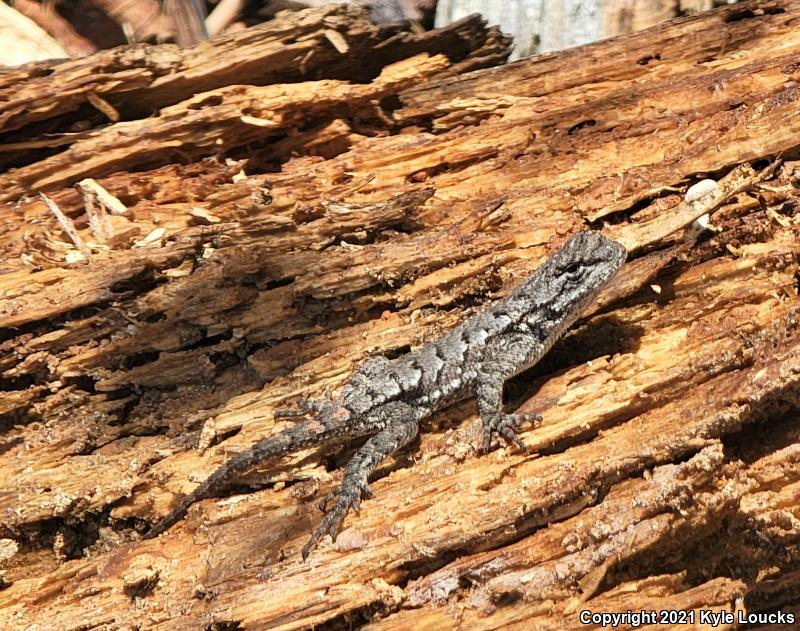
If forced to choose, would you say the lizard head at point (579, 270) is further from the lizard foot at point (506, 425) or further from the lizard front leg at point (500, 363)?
the lizard foot at point (506, 425)

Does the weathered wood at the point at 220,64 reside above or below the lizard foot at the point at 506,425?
above

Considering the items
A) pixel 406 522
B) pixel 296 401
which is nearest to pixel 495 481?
pixel 406 522

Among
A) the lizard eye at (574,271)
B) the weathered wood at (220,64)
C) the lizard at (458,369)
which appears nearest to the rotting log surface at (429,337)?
the lizard at (458,369)

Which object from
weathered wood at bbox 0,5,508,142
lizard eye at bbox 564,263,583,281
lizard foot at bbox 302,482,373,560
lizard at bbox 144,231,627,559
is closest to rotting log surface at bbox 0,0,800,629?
lizard foot at bbox 302,482,373,560

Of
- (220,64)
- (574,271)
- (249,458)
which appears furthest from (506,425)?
(220,64)

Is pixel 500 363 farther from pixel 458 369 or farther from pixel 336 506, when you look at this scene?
pixel 336 506

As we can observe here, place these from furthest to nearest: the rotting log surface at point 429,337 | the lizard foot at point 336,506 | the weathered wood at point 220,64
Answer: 1. the weathered wood at point 220,64
2. the lizard foot at point 336,506
3. the rotting log surface at point 429,337

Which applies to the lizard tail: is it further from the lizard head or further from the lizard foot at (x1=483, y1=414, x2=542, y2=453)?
the lizard head
